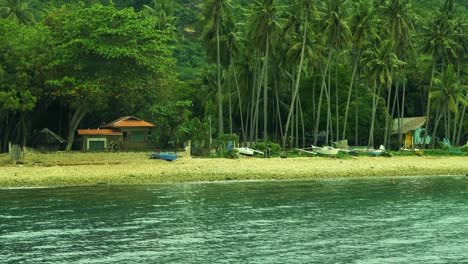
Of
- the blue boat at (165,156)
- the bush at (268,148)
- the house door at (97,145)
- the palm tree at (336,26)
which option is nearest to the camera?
the blue boat at (165,156)

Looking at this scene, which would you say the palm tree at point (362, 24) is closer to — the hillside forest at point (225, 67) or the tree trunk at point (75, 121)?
the hillside forest at point (225, 67)

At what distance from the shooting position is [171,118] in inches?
2820

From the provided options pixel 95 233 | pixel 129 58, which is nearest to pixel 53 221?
pixel 95 233

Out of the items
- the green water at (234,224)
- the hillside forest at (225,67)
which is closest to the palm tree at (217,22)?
the hillside forest at (225,67)

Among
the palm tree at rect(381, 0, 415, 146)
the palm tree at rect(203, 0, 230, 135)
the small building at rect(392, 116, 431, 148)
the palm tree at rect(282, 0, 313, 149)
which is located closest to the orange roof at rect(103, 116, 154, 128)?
the palm tree at rect(203, 0, 230, 135)

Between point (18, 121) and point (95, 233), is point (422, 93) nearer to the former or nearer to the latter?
point (18, 121)

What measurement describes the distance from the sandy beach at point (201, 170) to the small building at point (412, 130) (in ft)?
93.1

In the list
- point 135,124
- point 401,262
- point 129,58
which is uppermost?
point 129,58

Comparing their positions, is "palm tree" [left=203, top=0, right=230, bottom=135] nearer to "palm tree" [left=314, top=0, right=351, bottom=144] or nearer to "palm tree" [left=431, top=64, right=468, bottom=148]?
"palm tree" [left=314, top=0, right=351, bottom=144]

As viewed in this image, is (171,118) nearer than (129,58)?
No

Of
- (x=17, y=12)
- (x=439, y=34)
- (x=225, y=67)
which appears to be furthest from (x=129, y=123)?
(x=439, y=34)

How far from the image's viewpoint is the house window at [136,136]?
7056 centimetres

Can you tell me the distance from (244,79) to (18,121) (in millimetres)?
29740

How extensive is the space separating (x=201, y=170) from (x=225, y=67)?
29.6 metres
